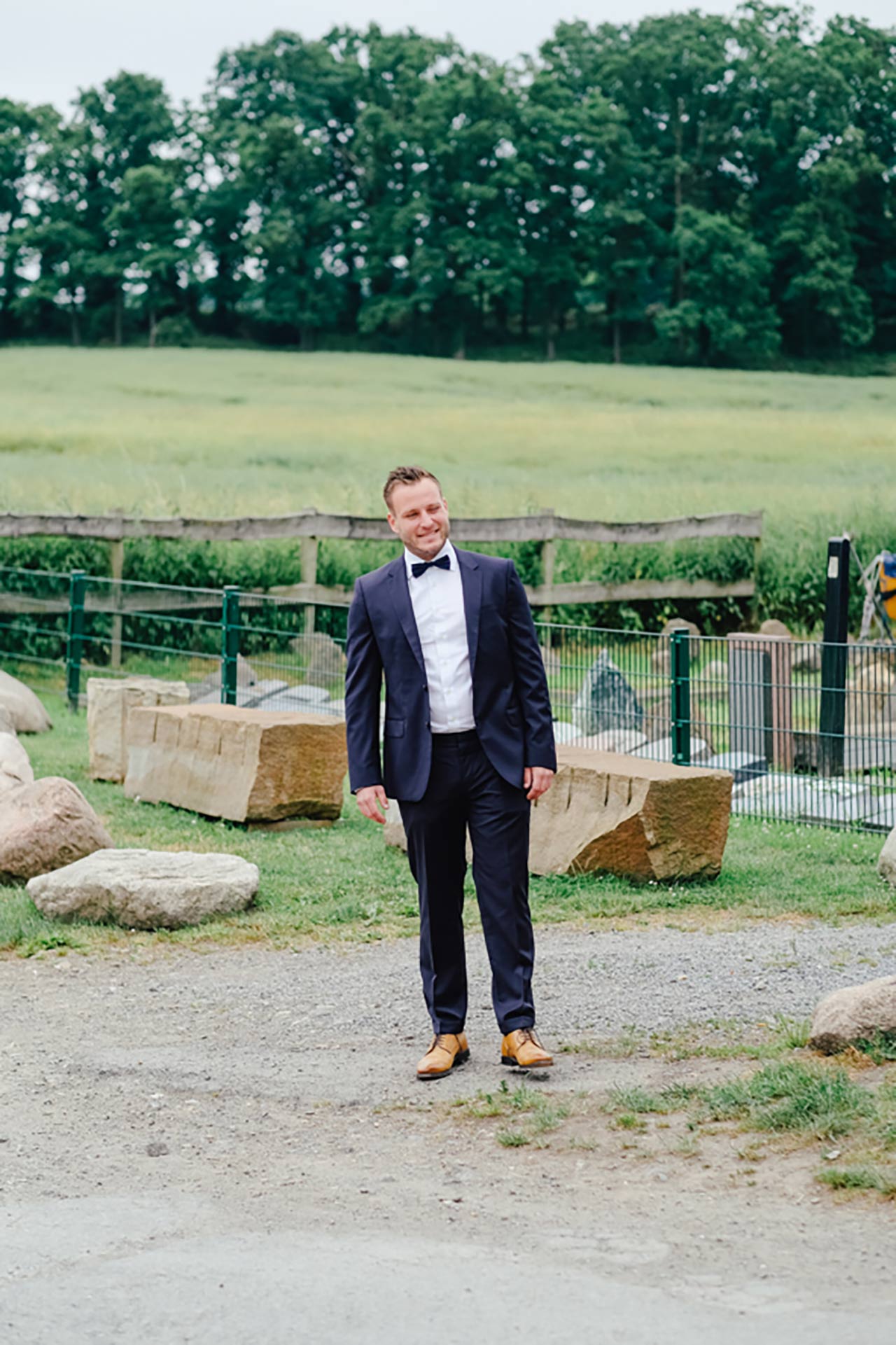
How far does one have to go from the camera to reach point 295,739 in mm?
10188

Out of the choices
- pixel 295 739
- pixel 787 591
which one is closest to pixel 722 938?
pixel 295 739

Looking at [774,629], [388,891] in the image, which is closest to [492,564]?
[388,891]

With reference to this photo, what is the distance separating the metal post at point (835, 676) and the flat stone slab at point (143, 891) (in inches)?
162

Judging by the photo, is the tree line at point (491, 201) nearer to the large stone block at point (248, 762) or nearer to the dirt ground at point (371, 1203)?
the large stone block at point (248, 762)

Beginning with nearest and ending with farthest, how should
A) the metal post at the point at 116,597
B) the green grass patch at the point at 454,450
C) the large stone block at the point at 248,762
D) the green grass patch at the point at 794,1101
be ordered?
the green grass patch at the point at 794,1101, the large stone block at the point at 248,762, the metal post at the point at 116,597, the green grass patch at the point at 454,450

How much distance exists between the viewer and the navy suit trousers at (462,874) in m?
5.52

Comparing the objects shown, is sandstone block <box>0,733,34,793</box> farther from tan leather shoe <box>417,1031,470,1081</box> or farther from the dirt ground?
tan leather shoe <box>417,1031,470,1081</box>

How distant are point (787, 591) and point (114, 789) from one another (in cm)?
1073

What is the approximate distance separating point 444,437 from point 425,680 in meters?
26.2

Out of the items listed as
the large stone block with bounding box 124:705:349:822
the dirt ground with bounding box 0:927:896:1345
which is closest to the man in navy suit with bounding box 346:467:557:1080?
the dirt ground with bounding box 0:927:896:1345

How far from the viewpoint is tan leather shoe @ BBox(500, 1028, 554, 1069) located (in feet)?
18.0

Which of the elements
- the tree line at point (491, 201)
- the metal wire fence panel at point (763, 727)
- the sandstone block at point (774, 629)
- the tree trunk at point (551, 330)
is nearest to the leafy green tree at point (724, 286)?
the tree line at point (491, 201)

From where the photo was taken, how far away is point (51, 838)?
8664 mm

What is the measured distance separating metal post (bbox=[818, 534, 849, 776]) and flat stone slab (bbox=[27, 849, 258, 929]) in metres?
4.12
